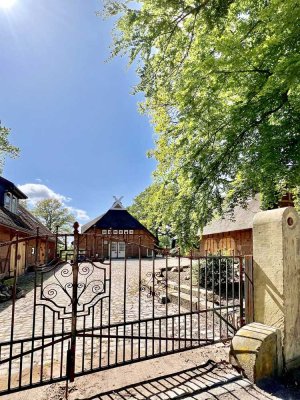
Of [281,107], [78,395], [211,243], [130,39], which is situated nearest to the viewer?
[78,395]

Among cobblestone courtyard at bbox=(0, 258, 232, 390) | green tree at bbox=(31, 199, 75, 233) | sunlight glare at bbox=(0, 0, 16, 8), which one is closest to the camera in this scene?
cobblestone courtyard at bbox=(0, 258, 232, 390)

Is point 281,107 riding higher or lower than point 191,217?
higher

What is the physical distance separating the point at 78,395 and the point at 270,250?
317 cm

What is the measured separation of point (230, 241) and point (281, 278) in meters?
18.7

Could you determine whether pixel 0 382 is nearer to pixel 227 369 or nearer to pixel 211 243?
pixel 227 369

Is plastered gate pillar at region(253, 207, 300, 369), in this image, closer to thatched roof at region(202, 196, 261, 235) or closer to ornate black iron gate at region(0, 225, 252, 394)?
ornate black iron gate at region(0, 225, 252, 394)

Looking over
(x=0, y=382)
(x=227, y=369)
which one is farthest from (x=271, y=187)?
(x=0, y=382)

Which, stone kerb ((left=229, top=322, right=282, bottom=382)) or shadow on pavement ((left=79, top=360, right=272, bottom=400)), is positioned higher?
stone kerb ((left=229, top=322, right=282, bottom=382))

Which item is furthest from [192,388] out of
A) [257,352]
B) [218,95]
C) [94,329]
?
[218,95]

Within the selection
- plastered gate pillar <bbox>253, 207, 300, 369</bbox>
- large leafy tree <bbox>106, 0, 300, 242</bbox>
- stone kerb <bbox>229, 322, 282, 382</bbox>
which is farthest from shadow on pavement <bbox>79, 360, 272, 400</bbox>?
large leafy tree <bbox>106, 0, 300, 242</bbox>

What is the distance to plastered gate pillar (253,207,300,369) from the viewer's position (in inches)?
154

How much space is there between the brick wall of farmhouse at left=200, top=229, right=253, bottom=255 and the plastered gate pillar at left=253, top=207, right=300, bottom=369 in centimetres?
1340

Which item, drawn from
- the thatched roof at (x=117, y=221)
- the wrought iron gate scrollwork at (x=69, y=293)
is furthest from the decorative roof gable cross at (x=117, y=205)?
the wrought iron gate scrollwork at (x=69, y=293)

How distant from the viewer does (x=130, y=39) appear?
7.49 meters
